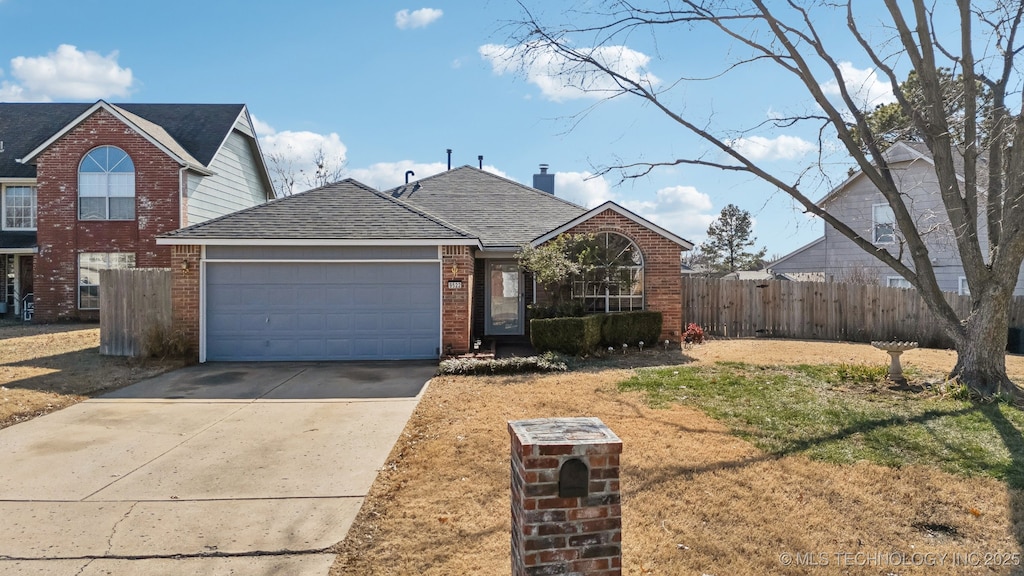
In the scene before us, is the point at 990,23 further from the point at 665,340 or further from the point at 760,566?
the point at 760,566

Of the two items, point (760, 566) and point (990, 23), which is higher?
point (990, 23)

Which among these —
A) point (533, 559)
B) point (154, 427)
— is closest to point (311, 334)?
point (154, 427)

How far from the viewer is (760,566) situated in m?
3.80

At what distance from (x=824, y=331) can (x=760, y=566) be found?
14936mm

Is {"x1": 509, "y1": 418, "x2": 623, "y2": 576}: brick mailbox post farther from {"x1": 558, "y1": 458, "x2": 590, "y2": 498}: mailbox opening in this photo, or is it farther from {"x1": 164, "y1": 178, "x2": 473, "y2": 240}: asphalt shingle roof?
{"x1": 164, "y1": 178, "x2": 473, "y2": 240}: asphalt shingle roof

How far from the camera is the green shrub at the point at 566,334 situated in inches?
481

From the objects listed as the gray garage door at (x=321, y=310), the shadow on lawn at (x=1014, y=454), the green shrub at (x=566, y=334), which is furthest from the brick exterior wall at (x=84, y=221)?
the shadow on lawn at (x=1014, y=454)

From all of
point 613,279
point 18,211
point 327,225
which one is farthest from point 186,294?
point 18,211

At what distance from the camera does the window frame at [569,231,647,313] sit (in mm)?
13930

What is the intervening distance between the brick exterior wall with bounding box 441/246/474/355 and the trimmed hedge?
148 cm

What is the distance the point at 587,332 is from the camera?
40.2ft

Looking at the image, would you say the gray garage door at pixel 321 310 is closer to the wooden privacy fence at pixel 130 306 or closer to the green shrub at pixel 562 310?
the wooden privacy fence at pixel 130 306

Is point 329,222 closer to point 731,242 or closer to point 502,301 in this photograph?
point 502,301

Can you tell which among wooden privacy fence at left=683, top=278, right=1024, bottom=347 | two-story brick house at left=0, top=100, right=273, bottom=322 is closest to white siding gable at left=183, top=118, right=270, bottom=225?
two-story brick house at left=0, top=100, right=273, bottom=322
